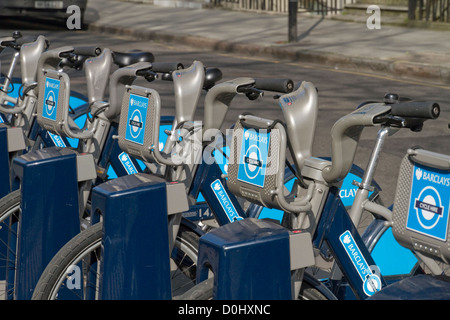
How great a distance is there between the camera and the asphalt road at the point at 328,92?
25.2ft

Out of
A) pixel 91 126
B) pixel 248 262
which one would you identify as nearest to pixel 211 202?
pixel 91 126

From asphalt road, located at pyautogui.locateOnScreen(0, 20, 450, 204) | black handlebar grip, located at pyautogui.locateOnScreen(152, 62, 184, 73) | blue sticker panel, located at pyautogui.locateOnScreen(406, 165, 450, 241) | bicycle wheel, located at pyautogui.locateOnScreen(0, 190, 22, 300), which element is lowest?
asphalt road, located at pyautogui.locateOnScreen(0, 20, 450, 204)

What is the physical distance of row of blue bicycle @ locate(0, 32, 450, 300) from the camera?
305 centimetres

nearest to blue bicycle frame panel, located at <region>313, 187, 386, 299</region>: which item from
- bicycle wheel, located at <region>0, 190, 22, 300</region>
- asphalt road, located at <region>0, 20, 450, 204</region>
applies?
bicycle wheel, located at <region>0, 190, 22, 300</region>

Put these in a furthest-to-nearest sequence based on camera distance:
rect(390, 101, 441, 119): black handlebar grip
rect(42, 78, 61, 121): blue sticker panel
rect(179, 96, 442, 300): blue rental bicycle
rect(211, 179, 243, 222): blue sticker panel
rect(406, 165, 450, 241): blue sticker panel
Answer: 1. rect(42, 78, 61, 121): blue sticker panel
2. rect(211, 179, 243, 222): blue sticker panel
3. rect(390, 101, 441, 119): black handlebar grip
4. rect(179, 96, 442, 300): blue rental bicycle
5. rect(406, 165, 450, 241): blue sticker panel

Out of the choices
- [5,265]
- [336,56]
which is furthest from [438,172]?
[336,56]

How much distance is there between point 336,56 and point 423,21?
325 cm

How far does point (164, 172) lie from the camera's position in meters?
4.18

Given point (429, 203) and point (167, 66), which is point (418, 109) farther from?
point (167, 66)

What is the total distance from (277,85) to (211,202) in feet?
2.95

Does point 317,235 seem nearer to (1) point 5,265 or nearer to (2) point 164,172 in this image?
(2) point 164,172

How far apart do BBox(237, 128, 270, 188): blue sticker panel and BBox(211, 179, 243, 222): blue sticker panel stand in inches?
32.0

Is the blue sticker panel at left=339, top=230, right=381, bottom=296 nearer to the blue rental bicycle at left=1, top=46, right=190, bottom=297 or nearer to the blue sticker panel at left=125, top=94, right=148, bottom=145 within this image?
the blue sticker panel at left=125, top=94, right=148, bottom=145

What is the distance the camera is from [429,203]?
299 centimetres
